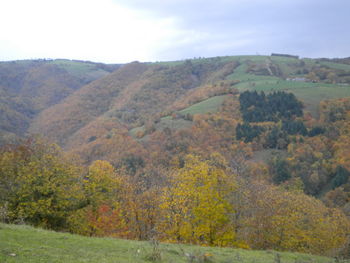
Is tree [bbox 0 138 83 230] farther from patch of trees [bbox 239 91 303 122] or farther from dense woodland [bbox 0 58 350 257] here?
patch of trees [bbox 239 91 303 122]

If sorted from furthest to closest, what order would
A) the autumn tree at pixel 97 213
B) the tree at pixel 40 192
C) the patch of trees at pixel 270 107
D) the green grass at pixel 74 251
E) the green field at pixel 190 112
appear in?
the green field at pixel 190 112 < the patch of trees at pixel 270 107 < the autumn tree at pixel 97 213 < the tree at pixel 40 192 < the green grass at pixel 74 251

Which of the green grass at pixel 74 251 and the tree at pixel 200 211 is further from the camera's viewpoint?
the tree at pixel 200 211

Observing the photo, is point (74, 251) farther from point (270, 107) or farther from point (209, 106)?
point (209, 106)

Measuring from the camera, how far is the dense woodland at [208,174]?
26922mm

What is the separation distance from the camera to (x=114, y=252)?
1482 cm

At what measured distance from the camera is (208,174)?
34.3 meters

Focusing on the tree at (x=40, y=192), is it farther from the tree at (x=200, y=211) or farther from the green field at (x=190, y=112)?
the green field at (x=190, y=112)

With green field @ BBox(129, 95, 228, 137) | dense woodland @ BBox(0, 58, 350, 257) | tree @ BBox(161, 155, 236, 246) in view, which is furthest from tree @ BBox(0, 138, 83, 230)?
green field @ BBox(129, 95, 228, 137)

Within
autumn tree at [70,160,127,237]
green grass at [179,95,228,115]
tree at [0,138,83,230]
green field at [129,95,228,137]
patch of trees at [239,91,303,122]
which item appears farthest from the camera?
green grass at [179,95,228,115]

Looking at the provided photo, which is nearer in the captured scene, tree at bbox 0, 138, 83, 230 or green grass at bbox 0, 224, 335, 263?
green grass at bbox 0, 224, 335, 263

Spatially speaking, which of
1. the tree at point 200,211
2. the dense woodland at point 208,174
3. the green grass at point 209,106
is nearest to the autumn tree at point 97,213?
the dense woodland at point 208,174

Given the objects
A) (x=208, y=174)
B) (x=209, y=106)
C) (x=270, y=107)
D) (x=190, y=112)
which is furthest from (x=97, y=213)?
→ (x=209, y=106)

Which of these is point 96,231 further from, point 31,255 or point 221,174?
point 31,255

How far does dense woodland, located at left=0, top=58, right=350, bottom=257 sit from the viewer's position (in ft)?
88.3
